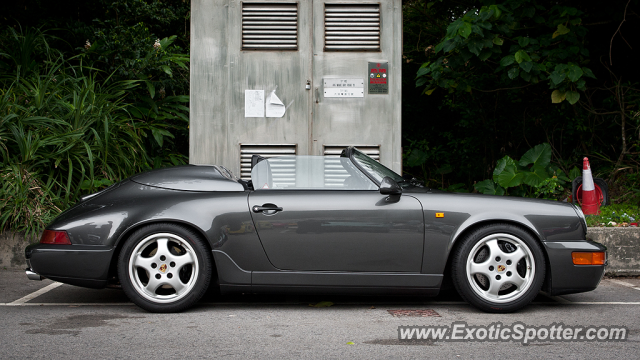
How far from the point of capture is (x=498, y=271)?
13.2 ft

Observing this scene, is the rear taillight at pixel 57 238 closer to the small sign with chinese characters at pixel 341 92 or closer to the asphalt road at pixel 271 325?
the asphalt road at pixel 271 325

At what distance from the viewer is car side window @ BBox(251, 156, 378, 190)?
169 inches

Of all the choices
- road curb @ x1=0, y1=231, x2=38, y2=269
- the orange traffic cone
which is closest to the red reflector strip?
the orange traffic cone

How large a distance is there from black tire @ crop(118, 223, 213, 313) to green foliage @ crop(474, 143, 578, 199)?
507 centimetres

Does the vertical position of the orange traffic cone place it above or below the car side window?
below

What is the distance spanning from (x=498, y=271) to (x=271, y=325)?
1557mm

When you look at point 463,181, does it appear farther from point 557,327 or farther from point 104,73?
point 557,327

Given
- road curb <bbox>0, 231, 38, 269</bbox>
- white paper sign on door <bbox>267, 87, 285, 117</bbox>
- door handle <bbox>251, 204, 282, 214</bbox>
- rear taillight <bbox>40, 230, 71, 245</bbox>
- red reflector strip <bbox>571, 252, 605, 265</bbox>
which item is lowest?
road curb <bbox>0, 231, 38, 269</bbox>

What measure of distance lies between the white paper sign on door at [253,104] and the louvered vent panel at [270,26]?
539 millimetres

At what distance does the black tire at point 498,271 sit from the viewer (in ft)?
13.2

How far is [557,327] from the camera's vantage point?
147 inches

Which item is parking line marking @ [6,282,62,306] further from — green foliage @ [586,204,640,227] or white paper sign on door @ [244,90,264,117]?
green foliage @ [586,204,640,227]

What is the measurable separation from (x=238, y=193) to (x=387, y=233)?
1069 mm

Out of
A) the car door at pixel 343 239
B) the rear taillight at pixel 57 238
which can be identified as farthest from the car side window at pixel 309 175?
the rear taillight at pixel 57 238
